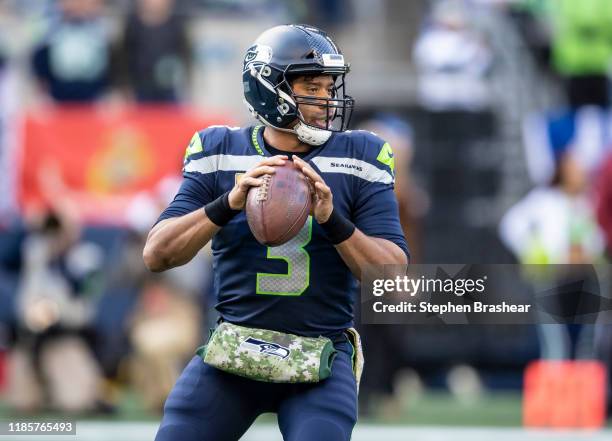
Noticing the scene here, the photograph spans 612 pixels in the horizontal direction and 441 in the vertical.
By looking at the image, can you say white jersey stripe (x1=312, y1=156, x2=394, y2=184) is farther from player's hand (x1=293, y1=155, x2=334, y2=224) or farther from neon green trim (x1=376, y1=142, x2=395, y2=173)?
player's hand (x1=293, y1=155, x2=334, y2=224)

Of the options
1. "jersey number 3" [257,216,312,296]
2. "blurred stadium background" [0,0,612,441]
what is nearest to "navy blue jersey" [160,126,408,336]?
"jersey number 3" [257,216,312,296]

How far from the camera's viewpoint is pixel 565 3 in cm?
1274

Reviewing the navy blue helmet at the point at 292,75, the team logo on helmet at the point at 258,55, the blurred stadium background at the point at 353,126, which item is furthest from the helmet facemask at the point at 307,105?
the blurred stadium background at the point at 353,126

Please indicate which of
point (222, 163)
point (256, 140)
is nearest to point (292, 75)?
point (256, 140)

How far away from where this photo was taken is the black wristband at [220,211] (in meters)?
4.40

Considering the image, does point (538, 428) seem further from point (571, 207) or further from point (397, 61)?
point (397, 61)

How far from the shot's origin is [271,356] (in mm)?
4438

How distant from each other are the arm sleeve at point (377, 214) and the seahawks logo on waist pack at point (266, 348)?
46 centimetres

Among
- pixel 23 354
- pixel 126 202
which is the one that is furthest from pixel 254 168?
pixel 126 202

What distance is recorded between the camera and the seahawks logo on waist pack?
4445 millimetres

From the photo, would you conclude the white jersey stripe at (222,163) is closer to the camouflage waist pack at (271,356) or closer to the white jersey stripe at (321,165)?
the white jersey stripe at (321,165)

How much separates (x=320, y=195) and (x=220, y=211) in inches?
12.4

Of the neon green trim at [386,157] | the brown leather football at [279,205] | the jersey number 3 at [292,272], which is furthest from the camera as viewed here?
the neon green trim at [386,157]

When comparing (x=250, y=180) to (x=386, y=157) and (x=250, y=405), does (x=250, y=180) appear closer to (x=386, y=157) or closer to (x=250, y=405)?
(x=386, y=157)
